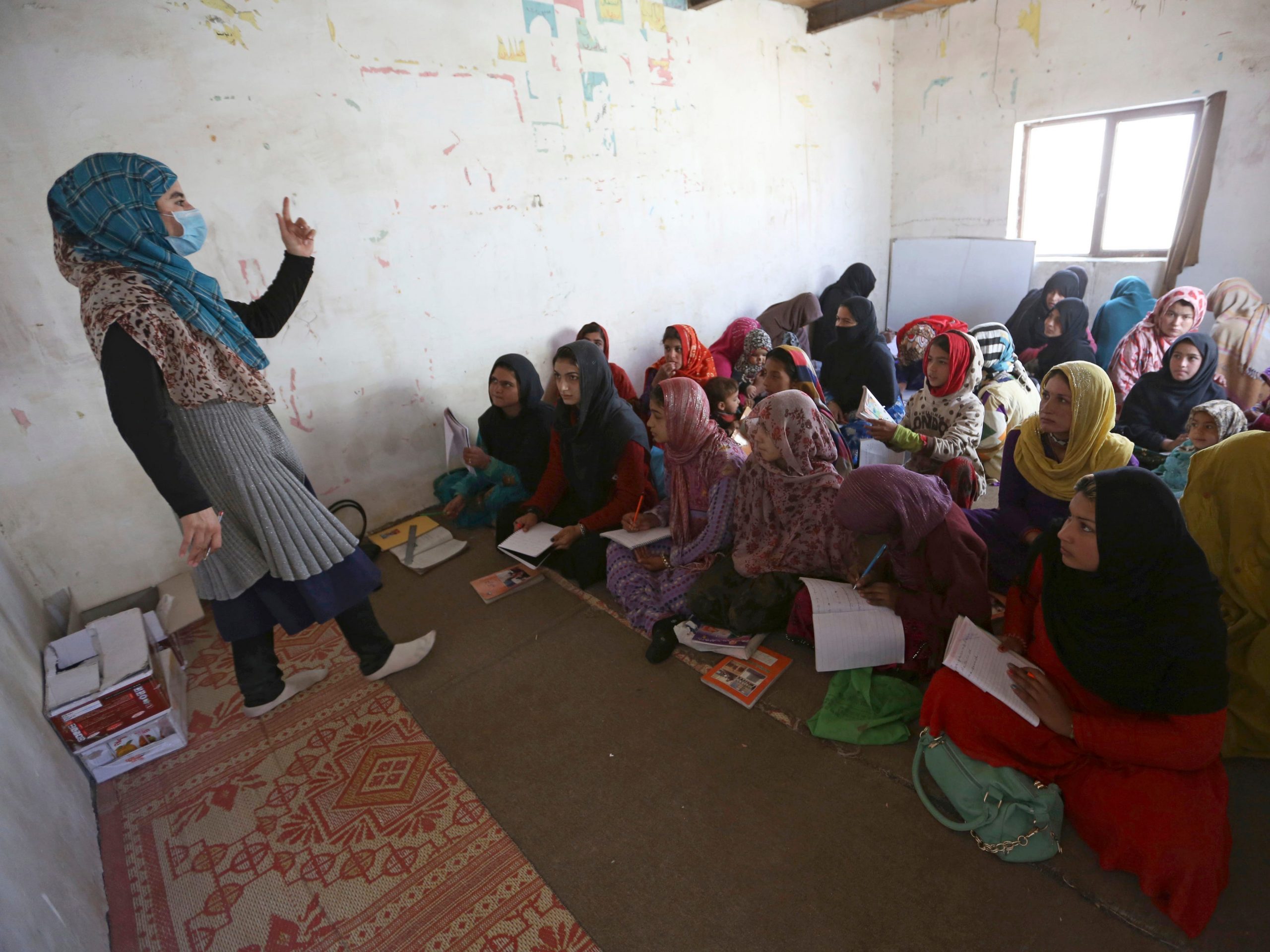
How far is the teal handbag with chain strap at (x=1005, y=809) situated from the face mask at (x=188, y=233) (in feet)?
8.20

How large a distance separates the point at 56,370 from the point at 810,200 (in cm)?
568

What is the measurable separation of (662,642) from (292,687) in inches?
57.4

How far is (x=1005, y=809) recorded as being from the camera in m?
1.67

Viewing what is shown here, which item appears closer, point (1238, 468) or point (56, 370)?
point (1238, 468)

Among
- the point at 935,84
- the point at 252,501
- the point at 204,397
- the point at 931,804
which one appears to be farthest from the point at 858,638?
the point at 935,84

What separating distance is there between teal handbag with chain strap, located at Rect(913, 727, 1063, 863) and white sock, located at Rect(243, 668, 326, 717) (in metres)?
2.25

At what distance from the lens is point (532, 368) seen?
3.57 metres

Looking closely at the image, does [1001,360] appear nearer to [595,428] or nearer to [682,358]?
[682,358]

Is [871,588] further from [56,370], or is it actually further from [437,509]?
[56,370]

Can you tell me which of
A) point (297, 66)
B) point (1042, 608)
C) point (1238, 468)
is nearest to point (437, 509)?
point (297, 66)

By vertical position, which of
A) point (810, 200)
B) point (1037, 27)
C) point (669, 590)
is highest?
A: point (1037, 27)

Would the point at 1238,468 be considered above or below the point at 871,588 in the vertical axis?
above

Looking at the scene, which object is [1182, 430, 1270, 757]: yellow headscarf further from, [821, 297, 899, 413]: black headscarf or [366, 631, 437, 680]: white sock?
[366, 631, 437, 680]: white sock

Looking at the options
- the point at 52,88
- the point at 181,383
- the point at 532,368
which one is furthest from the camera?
the point at 532,368
